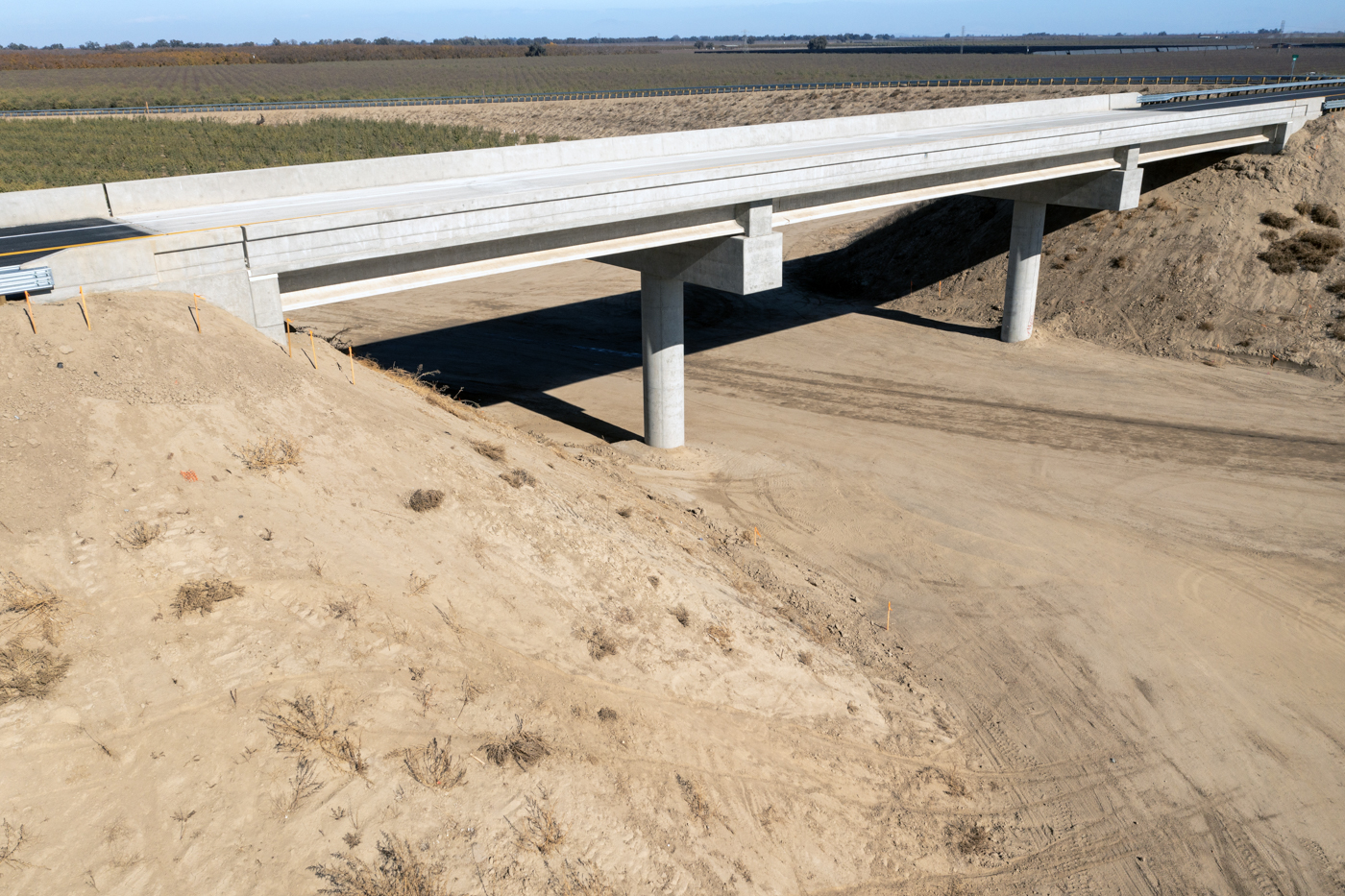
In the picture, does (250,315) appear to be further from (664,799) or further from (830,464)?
(830,464)

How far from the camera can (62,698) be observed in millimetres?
9758

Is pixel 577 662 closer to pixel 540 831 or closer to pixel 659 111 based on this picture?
pixel 540 831

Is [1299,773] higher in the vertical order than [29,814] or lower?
lower

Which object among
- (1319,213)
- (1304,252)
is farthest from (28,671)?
(1319,213)

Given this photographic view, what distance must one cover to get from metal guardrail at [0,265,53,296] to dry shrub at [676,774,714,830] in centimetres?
1172

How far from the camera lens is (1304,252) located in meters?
33.5

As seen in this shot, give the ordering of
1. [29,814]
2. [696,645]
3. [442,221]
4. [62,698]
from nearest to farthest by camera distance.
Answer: [29,814] < [62,698] < [696,645] < [442,221]

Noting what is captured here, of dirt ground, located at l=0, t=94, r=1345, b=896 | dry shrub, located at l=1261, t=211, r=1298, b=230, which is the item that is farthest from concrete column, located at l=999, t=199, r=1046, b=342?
dirt ground, located at l=0, t=94, r=1345, b=896

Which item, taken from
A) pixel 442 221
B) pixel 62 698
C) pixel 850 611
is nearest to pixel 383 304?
pixel 442 221

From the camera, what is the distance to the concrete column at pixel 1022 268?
32812 mm

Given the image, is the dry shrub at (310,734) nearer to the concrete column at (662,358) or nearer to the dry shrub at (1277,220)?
the concrete column at (662,358)

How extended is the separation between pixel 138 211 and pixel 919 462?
20.2 meters

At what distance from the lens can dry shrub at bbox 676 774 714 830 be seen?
434 inches

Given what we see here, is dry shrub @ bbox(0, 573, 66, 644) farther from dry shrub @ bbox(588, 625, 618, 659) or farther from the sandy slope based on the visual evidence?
the sandy slope
